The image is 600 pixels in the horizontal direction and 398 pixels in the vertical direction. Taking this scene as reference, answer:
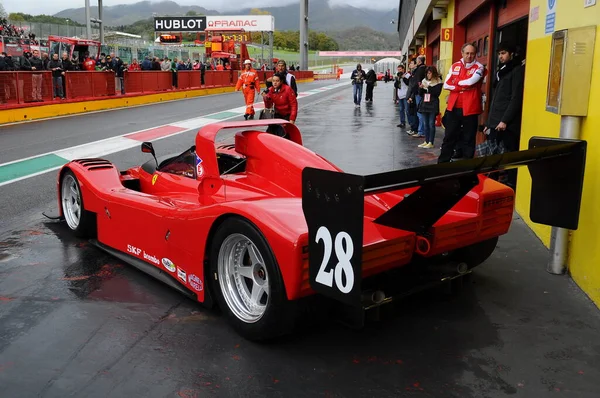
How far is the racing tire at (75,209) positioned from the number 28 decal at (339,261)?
3.20m

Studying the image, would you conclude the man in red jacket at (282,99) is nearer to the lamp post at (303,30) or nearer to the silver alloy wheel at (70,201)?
the silver alloy wheel at (70,201)

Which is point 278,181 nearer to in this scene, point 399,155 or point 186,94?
point 399,155

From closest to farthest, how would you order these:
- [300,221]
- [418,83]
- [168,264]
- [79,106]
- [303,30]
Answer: [300,221], [168,264], [418,83], [79,106], [303,30]

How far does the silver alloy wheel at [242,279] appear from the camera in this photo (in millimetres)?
3529

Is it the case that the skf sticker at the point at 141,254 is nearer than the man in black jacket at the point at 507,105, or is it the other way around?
the skf sticker at the point at 141,254

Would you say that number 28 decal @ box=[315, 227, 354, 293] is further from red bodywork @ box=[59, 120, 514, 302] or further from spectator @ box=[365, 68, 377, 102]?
spectator @ box=[365, 68, 377, 102]

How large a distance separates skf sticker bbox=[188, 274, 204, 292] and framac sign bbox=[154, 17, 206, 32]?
256 feet

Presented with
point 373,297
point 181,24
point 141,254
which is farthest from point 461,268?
point 181,24

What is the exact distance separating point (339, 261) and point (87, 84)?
63.2 feet

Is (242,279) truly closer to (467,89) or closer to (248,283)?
(248,283)

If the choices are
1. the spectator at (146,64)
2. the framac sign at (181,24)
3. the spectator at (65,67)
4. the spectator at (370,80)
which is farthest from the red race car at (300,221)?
the framac sign at (181,24)

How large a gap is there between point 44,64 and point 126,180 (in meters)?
18.1

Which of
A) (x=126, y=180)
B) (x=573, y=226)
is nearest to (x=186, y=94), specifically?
(x=126, y=180)

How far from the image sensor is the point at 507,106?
688cm
